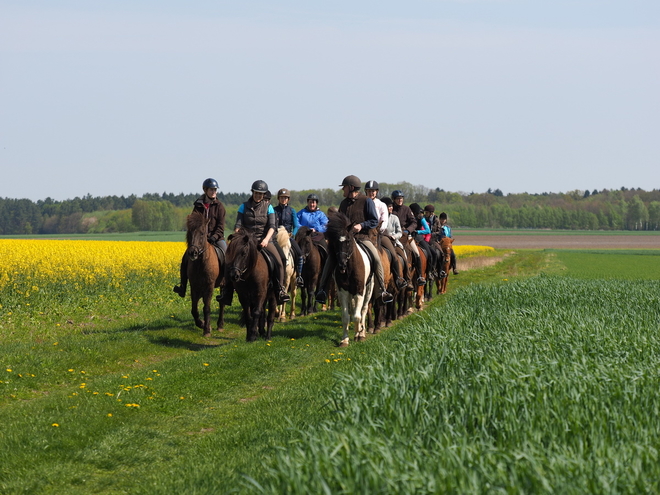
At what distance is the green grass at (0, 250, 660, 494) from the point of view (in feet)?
13.2

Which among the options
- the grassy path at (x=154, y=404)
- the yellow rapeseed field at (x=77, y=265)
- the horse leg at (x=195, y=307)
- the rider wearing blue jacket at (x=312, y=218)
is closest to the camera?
the grassy path at (x=154, y=404)

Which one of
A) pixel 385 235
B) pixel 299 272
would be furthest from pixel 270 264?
pixel 385 235

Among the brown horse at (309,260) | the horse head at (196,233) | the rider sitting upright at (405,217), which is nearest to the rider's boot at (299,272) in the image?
the brown horse at (309,260)

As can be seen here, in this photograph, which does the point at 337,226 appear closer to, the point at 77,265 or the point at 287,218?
the point at 287,218

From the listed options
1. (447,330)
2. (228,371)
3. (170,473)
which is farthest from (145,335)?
(170,473)

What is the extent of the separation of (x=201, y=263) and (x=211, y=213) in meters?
1.00

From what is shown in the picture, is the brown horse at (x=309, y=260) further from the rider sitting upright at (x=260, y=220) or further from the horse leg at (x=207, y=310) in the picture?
the rider sitting upright at (x=260, y=220)

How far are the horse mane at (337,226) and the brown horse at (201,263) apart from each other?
242cm

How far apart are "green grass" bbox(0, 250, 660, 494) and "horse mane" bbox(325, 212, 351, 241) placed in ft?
6.46

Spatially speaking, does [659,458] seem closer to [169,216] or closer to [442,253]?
[442,253]

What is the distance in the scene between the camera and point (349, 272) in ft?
41.8

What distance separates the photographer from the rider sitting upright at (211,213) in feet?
44.5

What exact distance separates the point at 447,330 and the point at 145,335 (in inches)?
252

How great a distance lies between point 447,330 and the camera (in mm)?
9852
